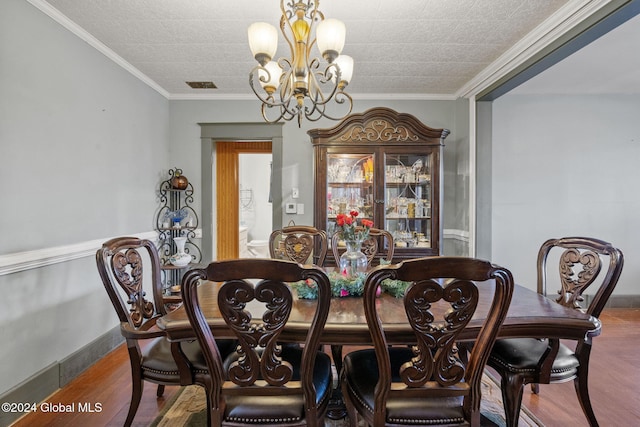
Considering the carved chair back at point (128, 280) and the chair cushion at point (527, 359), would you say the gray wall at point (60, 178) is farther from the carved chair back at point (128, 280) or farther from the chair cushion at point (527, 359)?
the chair cushion at point (527, 359)

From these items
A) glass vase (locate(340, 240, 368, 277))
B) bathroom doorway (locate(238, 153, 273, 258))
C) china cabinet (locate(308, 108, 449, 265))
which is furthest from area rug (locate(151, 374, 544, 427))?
bathroom doorway (locate(238, 153, 273, 258))

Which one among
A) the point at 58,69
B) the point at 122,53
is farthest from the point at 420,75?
the point at 58,69

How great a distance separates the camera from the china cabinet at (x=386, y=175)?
323 cm

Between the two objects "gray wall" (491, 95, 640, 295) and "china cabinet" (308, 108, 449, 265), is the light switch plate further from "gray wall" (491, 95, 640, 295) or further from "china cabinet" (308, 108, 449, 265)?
"gray wall" (491, 95, 640, 295)

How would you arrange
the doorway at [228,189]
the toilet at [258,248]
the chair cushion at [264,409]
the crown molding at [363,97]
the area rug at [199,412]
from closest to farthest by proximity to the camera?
the chair cushion at [264,409] < the area rug at [199,412] < the crown molding at [363,97] < the doorway at [228,189] < the toilet at [258,248]

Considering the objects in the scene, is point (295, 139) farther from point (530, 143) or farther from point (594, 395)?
point (594, 395)

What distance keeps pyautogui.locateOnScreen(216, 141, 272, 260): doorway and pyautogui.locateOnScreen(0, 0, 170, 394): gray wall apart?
1559mm

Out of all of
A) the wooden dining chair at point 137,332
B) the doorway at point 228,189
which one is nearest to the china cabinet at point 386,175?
the doorway at point 228,189

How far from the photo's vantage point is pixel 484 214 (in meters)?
3.33

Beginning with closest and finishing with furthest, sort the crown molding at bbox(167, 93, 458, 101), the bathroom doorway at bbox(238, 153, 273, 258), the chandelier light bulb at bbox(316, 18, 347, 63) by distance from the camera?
the chandelier light bulb at bbox(316, 18, 347, 63) < the crown molding at bbox(167, 93, 458, 101) < the bathroom doorway at bbox(238, 153, 273, 258)

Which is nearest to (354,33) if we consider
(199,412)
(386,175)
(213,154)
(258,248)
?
(386,175)

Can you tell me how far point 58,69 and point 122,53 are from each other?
66 cm

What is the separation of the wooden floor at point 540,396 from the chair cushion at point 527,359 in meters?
0.48

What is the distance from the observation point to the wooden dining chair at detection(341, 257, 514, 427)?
3.34 ft
